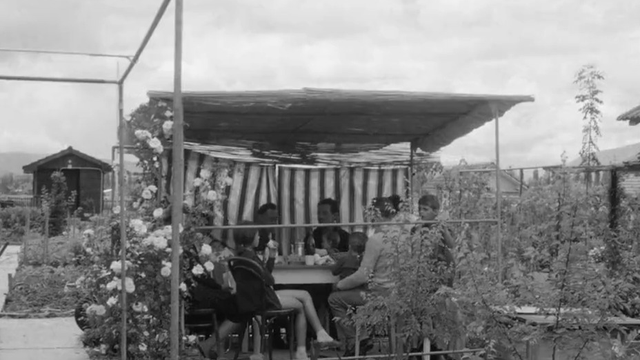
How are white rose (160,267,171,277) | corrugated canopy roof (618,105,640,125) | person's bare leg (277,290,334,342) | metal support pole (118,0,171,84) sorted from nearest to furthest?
metal support pole (118,0,171,84)
white rose (160,267,171,277)
person's bare leg (277,290,334,342)
corrugated canopy roof (618,105,640,125)

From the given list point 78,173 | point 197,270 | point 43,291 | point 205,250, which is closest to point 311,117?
point 205,250

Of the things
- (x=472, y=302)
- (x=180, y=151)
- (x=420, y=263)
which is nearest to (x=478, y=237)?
(x=420, y=263)

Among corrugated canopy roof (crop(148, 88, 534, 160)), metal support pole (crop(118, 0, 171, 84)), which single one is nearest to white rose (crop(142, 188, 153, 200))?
corrugated canopy roof (crop(148, 88, 534, 160))

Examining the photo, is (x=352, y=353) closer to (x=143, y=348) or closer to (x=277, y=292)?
(x=277, y=292)

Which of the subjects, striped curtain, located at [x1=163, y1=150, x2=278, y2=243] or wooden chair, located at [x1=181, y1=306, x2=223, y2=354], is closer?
wooden chair, located at [x1=181, y1=306, x2=223, y2=354]

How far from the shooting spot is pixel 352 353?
787 cm

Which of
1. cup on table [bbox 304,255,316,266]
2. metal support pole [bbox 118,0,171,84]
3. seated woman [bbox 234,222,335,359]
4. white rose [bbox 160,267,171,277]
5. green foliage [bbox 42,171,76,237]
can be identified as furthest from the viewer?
green foliage [bbox 42,171,76,237]

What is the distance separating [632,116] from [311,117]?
5.49 meters

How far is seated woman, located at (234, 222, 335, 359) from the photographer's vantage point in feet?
26.0

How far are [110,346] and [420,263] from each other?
3463mm

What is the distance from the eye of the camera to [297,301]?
8047 millimetres

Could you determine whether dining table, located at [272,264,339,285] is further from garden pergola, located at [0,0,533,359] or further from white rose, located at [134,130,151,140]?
white rose, located at [134,130,151,140]

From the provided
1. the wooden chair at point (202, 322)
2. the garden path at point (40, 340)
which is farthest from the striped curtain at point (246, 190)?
the wooden chair at point (202, 322)

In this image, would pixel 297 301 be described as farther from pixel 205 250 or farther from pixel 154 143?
pixel 154 143
